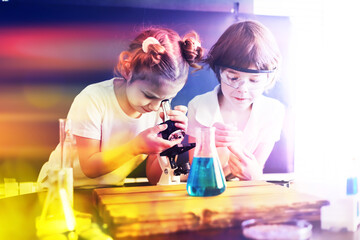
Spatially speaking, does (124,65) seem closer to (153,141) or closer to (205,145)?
(153,141)

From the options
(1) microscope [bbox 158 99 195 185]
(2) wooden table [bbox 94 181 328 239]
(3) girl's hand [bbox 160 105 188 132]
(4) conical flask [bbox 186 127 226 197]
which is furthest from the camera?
(3) girl's hand [bbox 160 105 188 132]

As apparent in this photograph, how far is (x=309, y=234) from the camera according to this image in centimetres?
95

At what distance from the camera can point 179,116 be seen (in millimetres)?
1697

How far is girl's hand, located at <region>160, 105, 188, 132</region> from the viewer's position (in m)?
1.65

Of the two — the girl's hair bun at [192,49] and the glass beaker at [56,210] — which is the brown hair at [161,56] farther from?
the glass beaker at [56,210]

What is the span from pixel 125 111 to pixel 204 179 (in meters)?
0.63

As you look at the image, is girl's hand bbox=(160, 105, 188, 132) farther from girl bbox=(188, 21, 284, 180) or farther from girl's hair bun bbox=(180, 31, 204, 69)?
girl's hair bun bbox=(180, 31, 204, 69)

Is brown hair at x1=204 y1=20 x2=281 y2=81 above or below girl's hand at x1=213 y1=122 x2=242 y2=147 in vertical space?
above

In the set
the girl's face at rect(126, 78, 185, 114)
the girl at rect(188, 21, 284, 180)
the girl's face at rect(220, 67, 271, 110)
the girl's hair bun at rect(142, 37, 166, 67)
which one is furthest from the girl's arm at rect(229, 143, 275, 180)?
the girl's hair bun at rect(142, 37, 166, 67)

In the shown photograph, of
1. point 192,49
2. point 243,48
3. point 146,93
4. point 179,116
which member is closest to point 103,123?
point 146,93

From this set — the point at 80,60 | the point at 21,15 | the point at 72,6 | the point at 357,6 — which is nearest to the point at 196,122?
the point at 80,60

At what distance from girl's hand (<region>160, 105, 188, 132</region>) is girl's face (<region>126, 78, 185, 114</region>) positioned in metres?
0.07

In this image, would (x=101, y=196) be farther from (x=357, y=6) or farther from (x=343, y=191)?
(x=357, y=6)

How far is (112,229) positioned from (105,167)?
75cm
